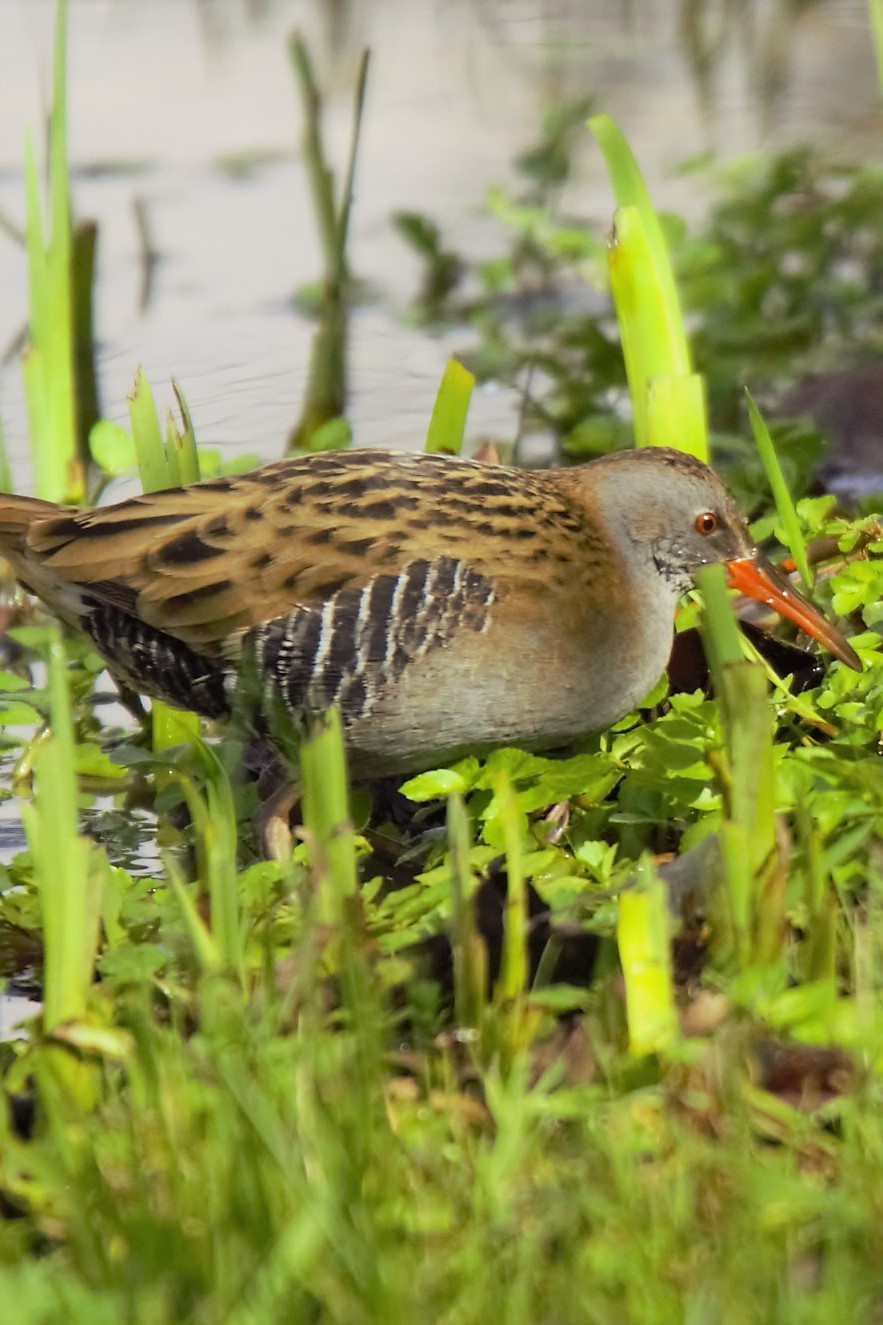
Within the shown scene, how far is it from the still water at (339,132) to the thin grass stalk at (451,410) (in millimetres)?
1226

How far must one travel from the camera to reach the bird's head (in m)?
3.49

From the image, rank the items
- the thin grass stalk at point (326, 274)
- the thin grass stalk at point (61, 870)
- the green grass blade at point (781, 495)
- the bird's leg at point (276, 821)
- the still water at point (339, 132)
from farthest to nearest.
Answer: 1. the still water at point (339, 132)
2. the thin grass stalk at point (326, 274)
3. the bird's leg at point (276, 821)
4. the green grass blade at point (781, 495)
5. the thin grass stalk at point (61, 870)

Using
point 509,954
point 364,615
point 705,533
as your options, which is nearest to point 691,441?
point 705,533

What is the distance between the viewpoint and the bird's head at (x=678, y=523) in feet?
11.4

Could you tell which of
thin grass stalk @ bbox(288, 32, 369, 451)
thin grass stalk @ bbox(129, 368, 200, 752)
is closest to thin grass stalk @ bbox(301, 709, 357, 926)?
thin grass stalk @ bbox(129, 368, 200, 752)

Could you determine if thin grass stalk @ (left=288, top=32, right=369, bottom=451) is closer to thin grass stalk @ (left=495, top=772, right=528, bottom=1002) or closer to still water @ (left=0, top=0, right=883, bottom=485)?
still water @ (left=0, top=0, right=883, bottom=485)

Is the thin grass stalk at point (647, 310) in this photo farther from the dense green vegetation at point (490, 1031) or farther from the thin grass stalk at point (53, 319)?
the thin grass stalk at point (53, 319)

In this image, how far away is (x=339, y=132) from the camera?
277 inches

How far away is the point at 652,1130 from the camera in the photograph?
7.11ft

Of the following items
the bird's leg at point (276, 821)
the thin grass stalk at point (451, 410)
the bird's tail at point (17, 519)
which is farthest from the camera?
the thin grass stalk at point (451, 410)

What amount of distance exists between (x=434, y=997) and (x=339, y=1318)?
21.4 inches

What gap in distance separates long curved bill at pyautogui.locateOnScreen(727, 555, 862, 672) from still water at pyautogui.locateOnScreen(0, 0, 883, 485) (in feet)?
5.73

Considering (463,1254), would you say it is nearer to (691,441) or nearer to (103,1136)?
(103,1136)

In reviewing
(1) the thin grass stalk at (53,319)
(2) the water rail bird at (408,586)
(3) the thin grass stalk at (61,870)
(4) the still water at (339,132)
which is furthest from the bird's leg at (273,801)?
(4) the still water at (339,132)
